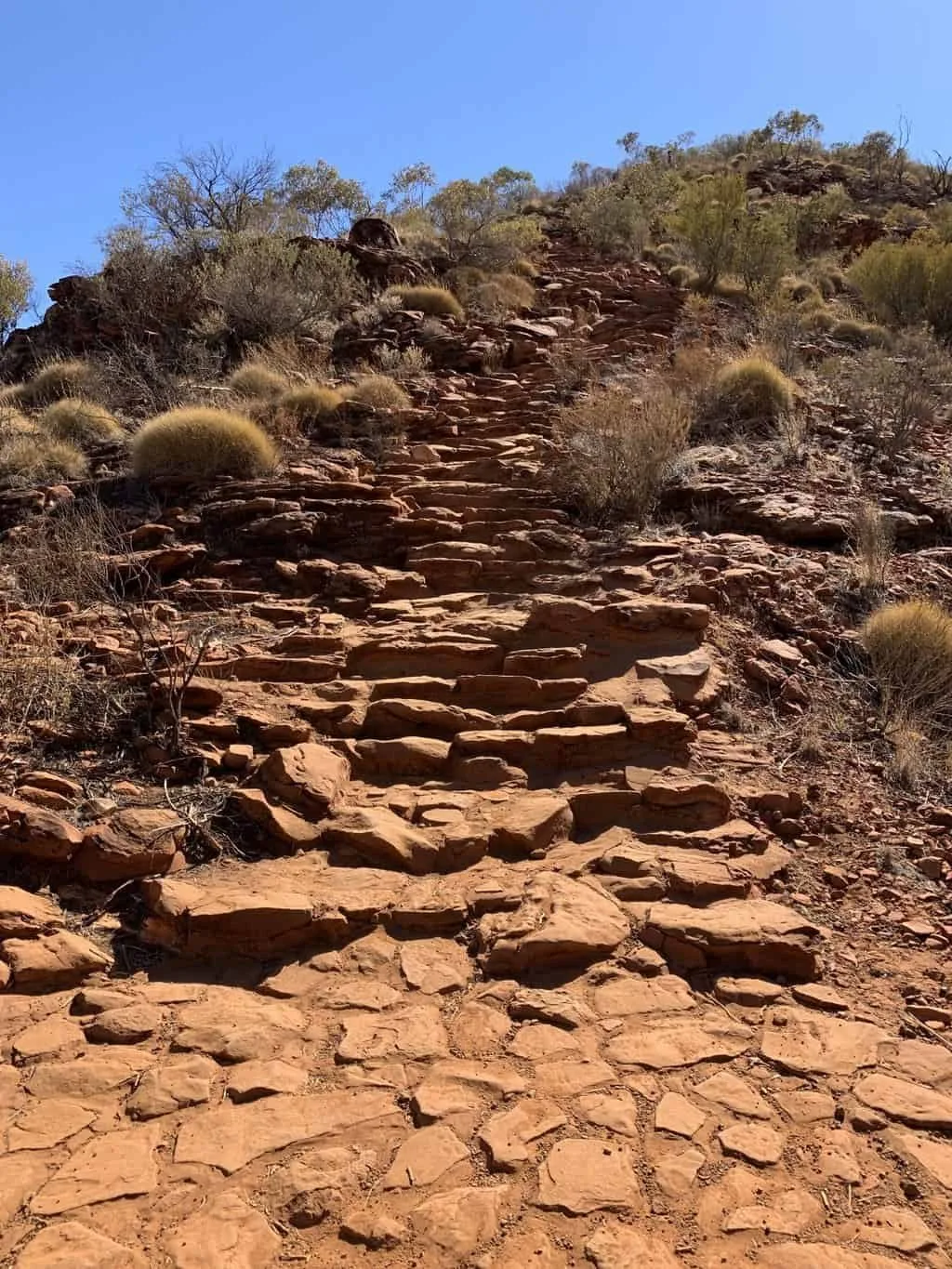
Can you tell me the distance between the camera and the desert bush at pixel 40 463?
865 centimetres

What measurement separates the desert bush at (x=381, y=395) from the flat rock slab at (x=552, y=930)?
7.38 metres

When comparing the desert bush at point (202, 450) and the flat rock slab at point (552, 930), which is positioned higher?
the desert bush at point (202, 450)

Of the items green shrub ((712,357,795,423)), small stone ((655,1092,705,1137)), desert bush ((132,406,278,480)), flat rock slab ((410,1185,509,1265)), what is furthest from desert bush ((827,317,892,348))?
flat rock slab ((410,1185,509,1265))

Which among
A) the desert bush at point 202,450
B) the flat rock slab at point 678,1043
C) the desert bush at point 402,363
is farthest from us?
the desert bush at point 402,363

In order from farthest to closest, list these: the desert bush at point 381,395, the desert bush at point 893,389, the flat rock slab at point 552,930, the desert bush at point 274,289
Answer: the desert bush at point 274,289 < the desert bush at point 381,395 < the desert bush at point 893,389 < the flat rock slab at point 552,930

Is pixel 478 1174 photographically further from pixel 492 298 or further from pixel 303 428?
pixel 492 298

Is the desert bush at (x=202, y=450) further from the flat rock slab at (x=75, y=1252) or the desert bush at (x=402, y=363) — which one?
the flat rock slab at (x=75, y=1252)

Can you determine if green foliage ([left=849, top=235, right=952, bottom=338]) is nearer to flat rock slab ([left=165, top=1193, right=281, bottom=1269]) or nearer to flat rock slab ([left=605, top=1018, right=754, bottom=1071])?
flat rock slab ([left=605, top=1018, right=754, bottom=1071])

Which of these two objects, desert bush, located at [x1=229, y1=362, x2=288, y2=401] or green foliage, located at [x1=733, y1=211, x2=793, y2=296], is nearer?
desert bush, located at [x1=229, y1=362, x2=288, y2=401]

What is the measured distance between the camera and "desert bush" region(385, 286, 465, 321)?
14195mm

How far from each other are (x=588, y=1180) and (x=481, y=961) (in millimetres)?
1017

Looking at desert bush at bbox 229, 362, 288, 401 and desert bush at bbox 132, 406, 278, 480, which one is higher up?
desert bush at bbox 229, 362, 288, 401

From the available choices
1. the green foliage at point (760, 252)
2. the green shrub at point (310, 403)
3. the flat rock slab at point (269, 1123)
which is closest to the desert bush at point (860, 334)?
the green foliage at point (760, 252)

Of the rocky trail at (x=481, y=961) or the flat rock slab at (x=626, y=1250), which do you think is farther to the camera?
the rocky trail at (x=481, y=961)
